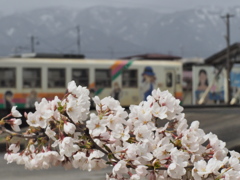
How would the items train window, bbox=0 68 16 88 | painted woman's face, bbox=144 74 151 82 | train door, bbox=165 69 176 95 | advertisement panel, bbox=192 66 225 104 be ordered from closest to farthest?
1. train window, bbox=0 68 16 88
2. painted woman's face, bbox=144 74 151 82
3. train door, bbox=165 69 176 95
4. advertisement panel, bbox=192 66 225 104

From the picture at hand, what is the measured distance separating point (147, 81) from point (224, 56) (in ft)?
17.2

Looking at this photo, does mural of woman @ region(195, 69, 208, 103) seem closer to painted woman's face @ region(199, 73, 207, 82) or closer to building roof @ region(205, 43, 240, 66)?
painted woman's face @ region(199, 73, 207, 82)

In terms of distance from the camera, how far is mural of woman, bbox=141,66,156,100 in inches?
1375

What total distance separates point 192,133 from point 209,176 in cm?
31

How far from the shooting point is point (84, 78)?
33.9 m

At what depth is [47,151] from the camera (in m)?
4.36

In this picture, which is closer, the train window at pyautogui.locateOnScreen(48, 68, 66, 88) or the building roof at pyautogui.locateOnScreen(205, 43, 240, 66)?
the train window at pyautogui.locateOnScreen(48, 68, 66, 88)

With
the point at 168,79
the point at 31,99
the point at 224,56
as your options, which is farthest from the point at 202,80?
the point at 31,99

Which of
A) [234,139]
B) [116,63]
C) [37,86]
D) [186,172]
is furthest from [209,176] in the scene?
[116,63]

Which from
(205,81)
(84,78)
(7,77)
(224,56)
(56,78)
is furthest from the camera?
(205,81)

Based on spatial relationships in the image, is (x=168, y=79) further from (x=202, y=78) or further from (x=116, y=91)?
(x=202, y=78)

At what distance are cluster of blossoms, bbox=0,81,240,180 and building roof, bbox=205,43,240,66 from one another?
31764 millimetres

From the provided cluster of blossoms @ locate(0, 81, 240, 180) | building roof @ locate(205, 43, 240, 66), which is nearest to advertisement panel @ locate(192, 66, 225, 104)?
building roof @ locate(205, 43, 240, 66)

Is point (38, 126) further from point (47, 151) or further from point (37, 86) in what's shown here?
point (37, 86)
